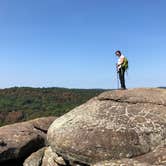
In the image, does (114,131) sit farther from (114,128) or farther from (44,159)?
(44,159)

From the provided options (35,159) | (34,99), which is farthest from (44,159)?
(34,99)

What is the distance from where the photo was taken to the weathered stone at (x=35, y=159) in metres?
16.7

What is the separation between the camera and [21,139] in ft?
58.6

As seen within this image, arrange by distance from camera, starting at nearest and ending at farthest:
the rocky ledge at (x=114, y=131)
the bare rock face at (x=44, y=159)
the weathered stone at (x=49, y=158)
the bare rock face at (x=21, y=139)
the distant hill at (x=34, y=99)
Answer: the rocky ledge at (x=114, y=131), the bare rock face at (x=44, y=159), the weathered stone at (x=49, y=158), the bare rock face at (x=21, y=139), the distant hill at (x=34, y=99)

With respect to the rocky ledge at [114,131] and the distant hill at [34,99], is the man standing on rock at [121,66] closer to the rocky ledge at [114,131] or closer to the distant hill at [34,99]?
the rocky ledge at [114,131]

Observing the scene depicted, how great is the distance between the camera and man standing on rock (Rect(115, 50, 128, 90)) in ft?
53.8

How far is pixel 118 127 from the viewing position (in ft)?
43.8

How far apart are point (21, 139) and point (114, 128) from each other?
6181 millimetres

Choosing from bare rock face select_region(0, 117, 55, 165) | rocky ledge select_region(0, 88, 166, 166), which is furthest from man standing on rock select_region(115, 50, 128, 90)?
bare rock face select_region(0, 117, 55, 165)

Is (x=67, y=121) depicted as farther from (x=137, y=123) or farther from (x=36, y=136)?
(x=36, y=136)

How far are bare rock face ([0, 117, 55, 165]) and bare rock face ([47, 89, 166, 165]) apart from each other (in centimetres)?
314

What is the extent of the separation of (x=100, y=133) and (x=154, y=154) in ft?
7.96

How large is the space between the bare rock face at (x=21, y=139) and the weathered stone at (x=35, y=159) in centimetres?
65

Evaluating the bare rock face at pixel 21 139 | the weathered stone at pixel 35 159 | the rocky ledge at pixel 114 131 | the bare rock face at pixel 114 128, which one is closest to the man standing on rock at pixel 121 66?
the rocky ledge at pixel 114 131
